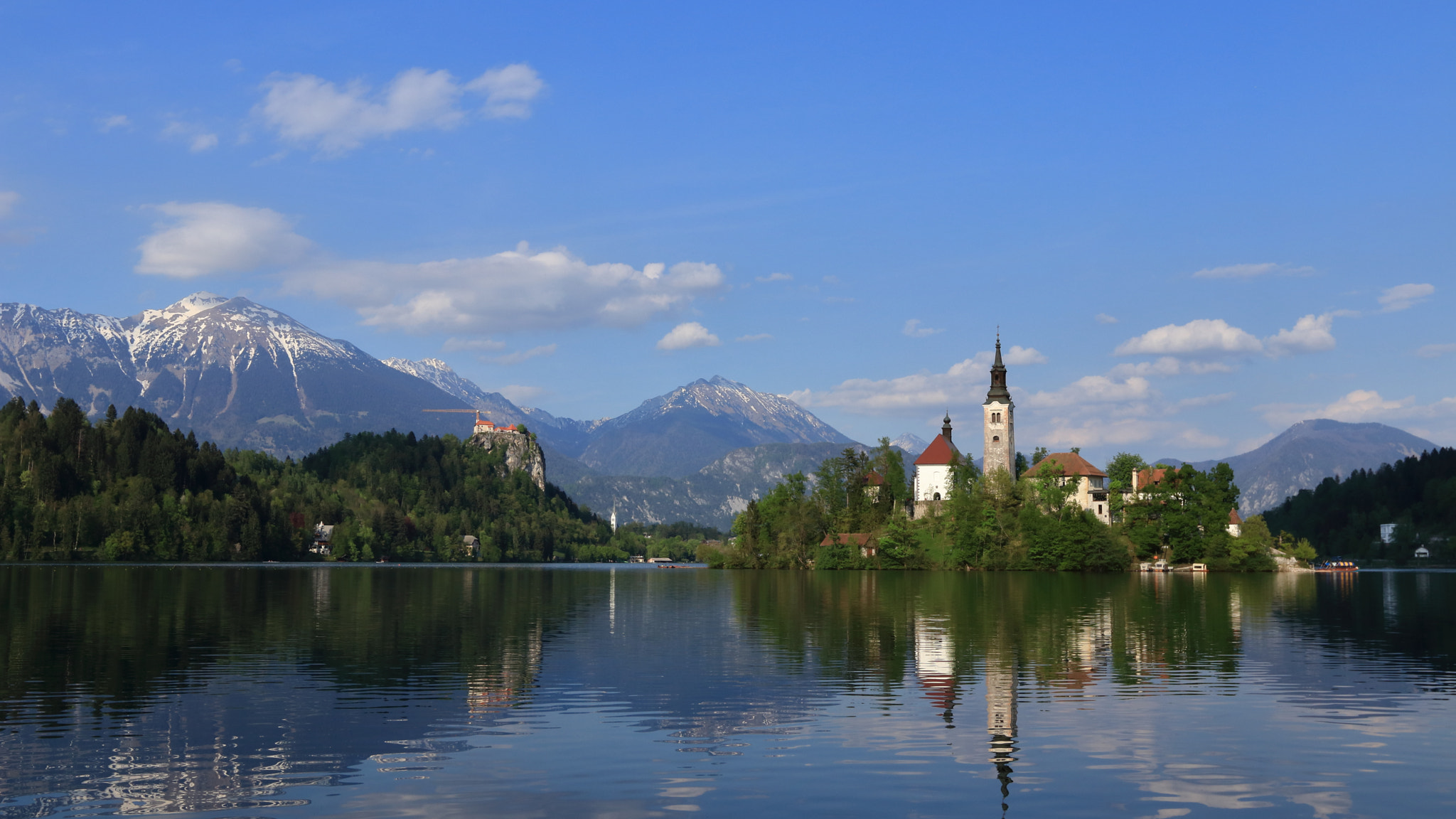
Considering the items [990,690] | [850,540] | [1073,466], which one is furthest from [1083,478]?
[990,690]

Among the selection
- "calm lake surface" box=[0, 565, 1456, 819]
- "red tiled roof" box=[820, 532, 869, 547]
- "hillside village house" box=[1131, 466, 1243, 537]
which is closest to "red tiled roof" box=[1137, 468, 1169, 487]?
"hillside village house" box=[1131, 466, 1243, 537]

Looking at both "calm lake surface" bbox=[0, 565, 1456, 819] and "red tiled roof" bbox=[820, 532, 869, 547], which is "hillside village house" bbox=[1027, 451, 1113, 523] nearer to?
"red tiled roof" bbox=[820, 532, 869, 547]

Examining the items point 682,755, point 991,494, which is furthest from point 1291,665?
point 991,494

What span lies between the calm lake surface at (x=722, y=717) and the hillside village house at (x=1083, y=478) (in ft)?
388

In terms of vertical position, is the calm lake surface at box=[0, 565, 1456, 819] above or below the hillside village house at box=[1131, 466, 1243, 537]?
below

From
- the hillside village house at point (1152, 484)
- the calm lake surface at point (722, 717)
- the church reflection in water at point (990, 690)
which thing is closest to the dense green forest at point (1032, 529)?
the hillside village house at point (1152, 484)

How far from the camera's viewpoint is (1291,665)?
141 feet

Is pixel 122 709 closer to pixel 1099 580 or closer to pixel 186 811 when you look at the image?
pixel 186 811

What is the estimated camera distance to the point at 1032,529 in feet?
551

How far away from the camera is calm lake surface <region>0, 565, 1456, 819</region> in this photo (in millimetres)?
21375

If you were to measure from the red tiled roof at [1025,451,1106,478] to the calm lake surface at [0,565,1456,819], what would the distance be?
121 metres

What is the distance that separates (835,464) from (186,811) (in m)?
182

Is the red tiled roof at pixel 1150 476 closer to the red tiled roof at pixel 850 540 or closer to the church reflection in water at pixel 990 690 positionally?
the red tiled roof at pixel 850 540

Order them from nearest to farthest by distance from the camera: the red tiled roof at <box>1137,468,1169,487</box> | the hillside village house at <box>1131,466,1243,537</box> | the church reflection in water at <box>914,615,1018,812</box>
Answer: the church reflection in water at <box>914,615,1018,812</box>, the hillside village house at <box>1131,466,1243,537</box>, the red tiled roof at <box>1137,468,1169,487</box>
